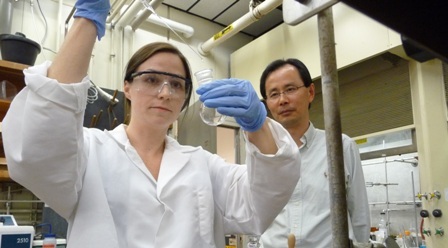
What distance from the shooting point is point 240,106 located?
2.83 feet

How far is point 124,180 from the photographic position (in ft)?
3.02

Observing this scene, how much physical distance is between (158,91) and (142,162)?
197mm

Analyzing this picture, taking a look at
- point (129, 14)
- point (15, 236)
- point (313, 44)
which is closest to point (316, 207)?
point (15, 236)

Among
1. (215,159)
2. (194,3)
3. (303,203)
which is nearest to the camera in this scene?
(215,159)

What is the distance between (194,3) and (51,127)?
3.24 metres

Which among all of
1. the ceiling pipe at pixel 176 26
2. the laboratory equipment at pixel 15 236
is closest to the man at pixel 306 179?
the laboratory equipment at pixel 15 236

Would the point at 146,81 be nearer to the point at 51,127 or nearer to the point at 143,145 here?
the point at 143,145

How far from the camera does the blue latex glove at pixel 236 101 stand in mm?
856

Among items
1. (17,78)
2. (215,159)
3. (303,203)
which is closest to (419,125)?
(303,203)

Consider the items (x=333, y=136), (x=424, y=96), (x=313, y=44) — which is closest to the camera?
(x=333, y=136)

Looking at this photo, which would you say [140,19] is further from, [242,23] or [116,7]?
[242,23]

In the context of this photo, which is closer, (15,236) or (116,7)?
(15,236)

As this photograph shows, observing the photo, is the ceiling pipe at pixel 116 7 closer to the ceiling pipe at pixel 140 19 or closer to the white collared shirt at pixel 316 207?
the ceiling pipe at pixel 140 19

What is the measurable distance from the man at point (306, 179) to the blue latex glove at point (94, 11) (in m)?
0.98
